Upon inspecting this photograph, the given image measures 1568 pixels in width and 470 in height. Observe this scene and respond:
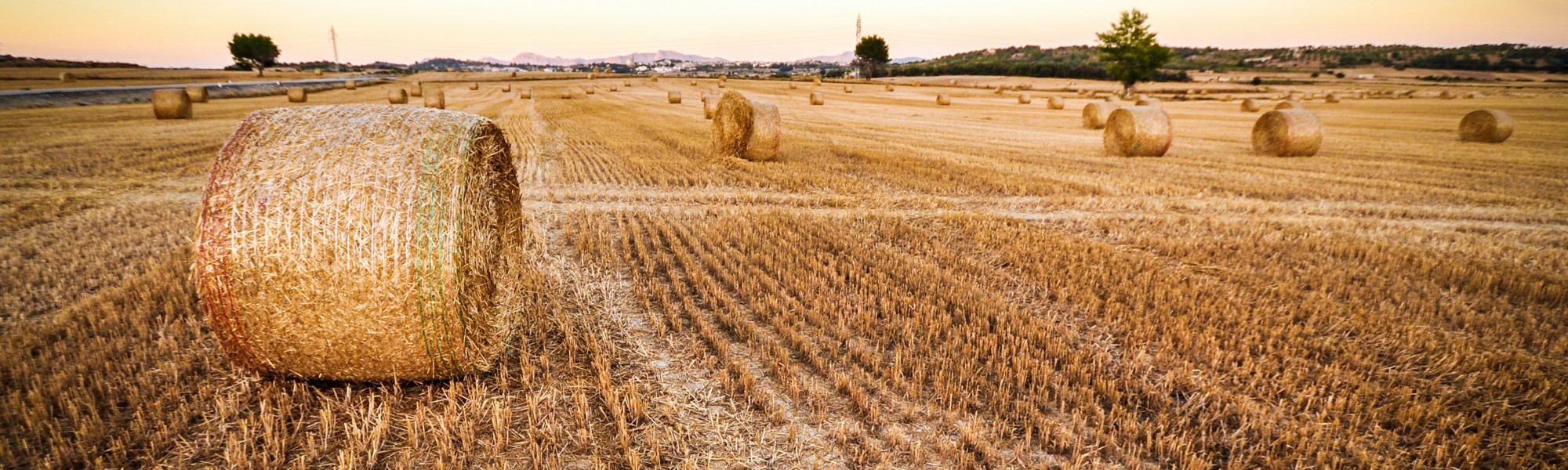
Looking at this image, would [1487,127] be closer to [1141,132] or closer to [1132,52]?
[1141,132]

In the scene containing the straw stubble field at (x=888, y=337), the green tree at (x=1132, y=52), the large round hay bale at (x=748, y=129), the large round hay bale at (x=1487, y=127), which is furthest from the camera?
the green tree at (x=1132, y=52)

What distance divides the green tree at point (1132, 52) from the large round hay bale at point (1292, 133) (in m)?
40.8

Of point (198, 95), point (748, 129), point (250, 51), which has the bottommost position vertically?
point (748, 129)

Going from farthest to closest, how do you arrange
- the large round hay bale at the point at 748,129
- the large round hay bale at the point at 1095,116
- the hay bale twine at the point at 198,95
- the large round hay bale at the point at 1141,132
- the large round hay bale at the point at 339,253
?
the hay bale twine at the point at 198,95
the large round hay bale at the point at 1095,116
the large round hay bale at the point at 1141,132
the large round hay bale at the point at 748,129
the large round hay bale at the point at 339,253

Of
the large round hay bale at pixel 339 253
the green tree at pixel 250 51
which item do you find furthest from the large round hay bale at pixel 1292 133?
the green tree at pixel 250 51

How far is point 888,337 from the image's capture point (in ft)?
15.8

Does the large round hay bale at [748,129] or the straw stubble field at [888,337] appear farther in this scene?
the large round hay bale at [748,129]

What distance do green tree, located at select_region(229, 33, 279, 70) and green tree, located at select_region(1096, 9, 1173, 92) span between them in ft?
344

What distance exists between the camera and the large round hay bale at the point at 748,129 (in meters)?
13.2

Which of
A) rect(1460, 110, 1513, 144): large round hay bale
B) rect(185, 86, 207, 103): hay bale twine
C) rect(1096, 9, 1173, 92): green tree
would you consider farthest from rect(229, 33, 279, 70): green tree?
rect(1460, 110, 1513, 144): large round hay bale

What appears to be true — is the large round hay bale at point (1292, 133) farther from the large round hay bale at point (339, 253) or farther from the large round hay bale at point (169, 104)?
the large round hay bale at point (169, 104)

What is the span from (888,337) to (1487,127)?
23479mm

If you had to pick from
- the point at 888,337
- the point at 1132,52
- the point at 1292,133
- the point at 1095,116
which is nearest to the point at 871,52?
the point at 1132,52

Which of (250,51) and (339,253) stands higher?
(250,51)
